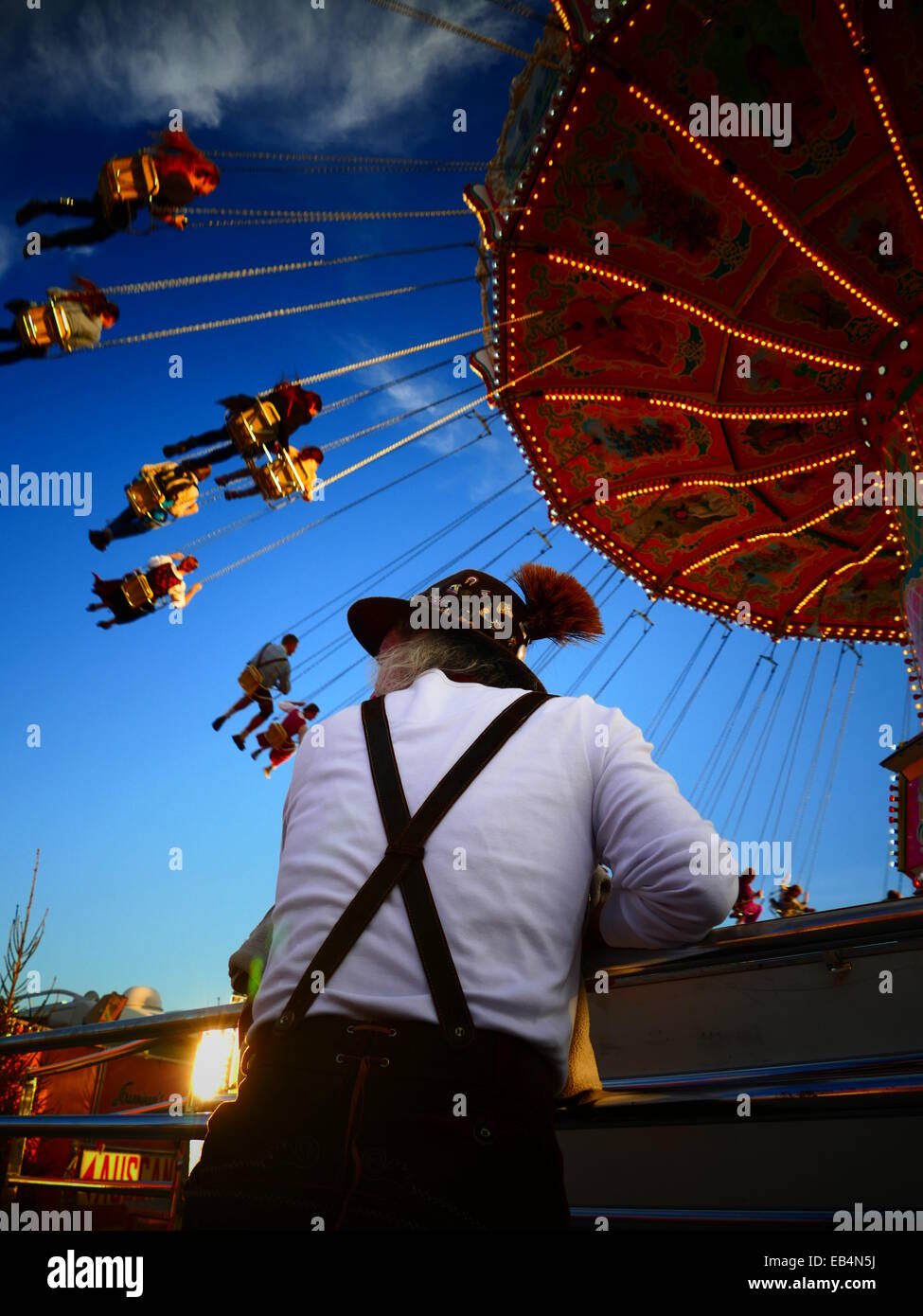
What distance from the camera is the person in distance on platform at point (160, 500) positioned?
287 inches

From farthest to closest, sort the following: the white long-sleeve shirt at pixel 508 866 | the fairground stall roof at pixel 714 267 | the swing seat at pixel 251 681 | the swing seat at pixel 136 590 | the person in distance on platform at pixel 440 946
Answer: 1. the swing seat at pixel 251 681
2. the swing seat at pixel 136 590
3. the fairground stall roof at pixel 714 267
4. the white long-sleeve shirt at pixel 508 866
5. the person in distance on platform at pixel 440 946

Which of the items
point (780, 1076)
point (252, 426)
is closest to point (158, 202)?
point (252, 426)

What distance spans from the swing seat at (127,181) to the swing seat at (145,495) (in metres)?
2.14

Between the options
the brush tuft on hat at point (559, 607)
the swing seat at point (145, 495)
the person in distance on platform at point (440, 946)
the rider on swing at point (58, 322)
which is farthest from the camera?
the swing seat at point (145, 495)

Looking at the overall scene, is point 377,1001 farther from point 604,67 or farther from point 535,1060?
point 604,67

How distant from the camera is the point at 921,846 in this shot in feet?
27.1

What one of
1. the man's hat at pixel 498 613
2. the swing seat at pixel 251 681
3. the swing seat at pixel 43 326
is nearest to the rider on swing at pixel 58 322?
the swing seat at pixel 43 326

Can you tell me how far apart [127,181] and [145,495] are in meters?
2.42

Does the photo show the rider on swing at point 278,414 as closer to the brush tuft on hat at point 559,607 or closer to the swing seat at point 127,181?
the swing seat at point 127,181

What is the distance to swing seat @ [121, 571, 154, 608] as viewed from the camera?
8.09 m

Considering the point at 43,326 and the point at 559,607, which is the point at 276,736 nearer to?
the point at 43,326

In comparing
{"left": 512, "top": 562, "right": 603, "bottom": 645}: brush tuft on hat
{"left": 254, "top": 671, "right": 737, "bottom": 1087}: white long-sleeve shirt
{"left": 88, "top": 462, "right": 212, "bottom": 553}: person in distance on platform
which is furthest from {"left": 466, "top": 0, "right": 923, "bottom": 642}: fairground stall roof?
{"left": 254, "top": 671, "right": 737, "bottom": 1087}: white long-sleeve shirt

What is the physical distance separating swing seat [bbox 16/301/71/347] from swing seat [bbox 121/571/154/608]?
8.88 ft

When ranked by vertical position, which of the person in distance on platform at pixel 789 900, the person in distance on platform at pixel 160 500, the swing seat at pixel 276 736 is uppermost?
the person in distance on platform at pixel 160 500
